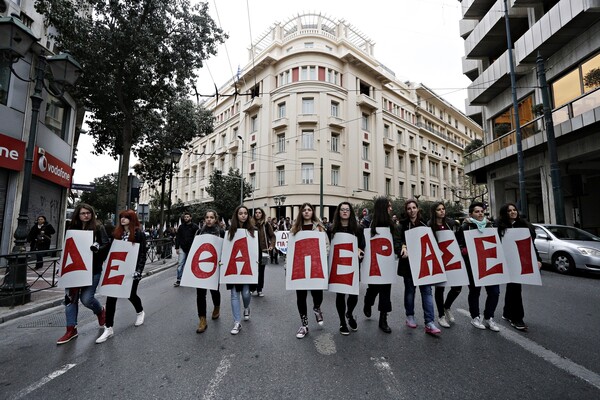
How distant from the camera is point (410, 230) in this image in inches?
178

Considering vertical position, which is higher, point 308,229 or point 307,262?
point 308,229

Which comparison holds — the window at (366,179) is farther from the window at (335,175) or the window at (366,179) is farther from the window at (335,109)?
the window at (335,109)

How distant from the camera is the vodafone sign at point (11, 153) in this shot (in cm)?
1038

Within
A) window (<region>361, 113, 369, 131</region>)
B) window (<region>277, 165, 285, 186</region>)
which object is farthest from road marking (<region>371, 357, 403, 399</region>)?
window (<region>361, 113, 369, 131</region>)

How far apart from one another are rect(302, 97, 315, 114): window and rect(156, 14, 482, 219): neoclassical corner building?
10cm

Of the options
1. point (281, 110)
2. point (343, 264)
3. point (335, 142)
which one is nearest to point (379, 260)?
point (343, 264)

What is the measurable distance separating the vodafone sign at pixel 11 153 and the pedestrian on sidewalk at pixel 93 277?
883 centimetres

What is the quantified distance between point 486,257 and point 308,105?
29.7 m

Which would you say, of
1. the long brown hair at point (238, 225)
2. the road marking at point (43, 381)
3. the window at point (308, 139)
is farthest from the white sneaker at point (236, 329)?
the window at point (308, 139)

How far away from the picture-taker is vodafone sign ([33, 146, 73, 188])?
12.0 m

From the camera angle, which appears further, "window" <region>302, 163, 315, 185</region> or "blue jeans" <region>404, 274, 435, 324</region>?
"window" <region>302, 163, 315, 185</region>

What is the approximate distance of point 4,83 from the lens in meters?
10.8

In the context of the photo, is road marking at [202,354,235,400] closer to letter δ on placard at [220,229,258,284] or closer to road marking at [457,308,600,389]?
letter δ on placard at [220,229,258,284]

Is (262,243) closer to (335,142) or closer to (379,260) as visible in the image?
(379,260)
